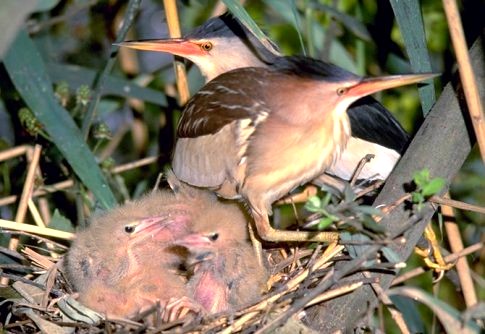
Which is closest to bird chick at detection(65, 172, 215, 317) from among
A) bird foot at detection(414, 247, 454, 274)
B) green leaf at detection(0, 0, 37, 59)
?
bird foot at detection(414, 247, 454, 274)

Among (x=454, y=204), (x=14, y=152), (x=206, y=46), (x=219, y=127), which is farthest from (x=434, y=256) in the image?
(x=14, y=152)

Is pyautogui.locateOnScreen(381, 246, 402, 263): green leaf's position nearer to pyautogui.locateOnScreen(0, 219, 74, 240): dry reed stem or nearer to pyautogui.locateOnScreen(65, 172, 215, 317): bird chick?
pyautogui.locateOnScreen(65, 172, 215, 317): bird chick

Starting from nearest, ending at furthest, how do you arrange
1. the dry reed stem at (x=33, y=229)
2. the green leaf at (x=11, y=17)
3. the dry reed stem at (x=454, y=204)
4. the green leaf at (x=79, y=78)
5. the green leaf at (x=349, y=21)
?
the green leaf at (x=11, y=17)
the dry reed stem at (x=454, y=204)
the dry reed stem at (x=33, y=229)
the green leaf at (x=349, y=21)
the green leaf at (x=79, y=78)

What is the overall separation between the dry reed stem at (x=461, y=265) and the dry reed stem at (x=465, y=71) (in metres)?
0.38

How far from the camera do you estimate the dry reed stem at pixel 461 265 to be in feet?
6.38

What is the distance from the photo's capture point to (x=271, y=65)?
82.7 inches

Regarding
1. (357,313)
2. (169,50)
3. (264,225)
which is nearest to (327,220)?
(357,313)

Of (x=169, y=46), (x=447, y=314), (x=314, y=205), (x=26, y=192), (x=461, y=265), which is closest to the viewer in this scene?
(x=447, y=314)

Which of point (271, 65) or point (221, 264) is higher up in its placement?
point (271, 65)

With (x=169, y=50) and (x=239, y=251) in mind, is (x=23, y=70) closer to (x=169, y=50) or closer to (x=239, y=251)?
(x=169, y=50)

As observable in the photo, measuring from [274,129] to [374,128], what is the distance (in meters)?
0.34

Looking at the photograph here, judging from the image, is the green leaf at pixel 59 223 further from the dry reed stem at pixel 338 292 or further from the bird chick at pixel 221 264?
the dry reed stem at pixel 338 292

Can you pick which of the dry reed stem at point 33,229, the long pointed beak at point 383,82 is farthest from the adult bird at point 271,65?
the dry reed stem at point 33,229

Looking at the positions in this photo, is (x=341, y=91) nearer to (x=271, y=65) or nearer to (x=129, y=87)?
(x=271, y=65)
